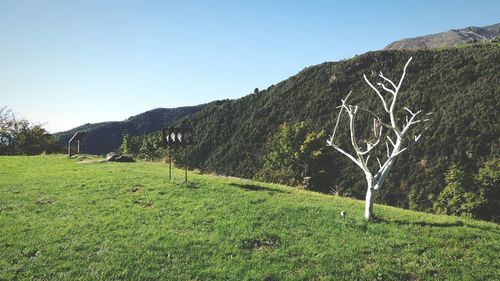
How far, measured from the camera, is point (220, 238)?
18.5m

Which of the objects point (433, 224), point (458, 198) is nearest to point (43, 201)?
point (433, 224)

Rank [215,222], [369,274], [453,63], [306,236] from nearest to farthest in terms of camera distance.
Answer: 1. [369,274]
2. [306,236]
3. [215,222]
4. [453,63]

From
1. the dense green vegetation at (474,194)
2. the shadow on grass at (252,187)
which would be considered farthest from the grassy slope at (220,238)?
the dense green vegetation at (474,194)

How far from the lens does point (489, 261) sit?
16.5 meters

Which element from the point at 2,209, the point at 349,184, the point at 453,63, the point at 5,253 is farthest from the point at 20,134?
the point at 453,63

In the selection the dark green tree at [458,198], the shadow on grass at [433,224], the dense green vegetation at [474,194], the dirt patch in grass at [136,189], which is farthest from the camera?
the dense green vegetation at [474,194]

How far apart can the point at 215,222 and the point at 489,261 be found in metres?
12.4

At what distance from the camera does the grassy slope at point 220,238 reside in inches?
604

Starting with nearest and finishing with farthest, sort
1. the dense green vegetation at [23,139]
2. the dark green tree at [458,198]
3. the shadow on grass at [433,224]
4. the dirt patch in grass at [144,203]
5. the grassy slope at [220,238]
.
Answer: the grassy slope at [220,238], the shadow on grass at [433,224], the dirt patch in grass at [144,203], the dark green tree at [458,198], the dense green vegetation at [23,139]

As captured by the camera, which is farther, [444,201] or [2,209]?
[444,201]

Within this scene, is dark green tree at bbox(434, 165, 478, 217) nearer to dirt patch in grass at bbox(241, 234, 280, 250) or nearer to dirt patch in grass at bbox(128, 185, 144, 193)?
dirt patch in grass at bbox(241, 234, 280, 250)

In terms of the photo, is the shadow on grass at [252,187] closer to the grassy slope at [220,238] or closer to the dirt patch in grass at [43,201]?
the grassy slope at [220,238]

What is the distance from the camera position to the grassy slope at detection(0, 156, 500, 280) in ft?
50.3

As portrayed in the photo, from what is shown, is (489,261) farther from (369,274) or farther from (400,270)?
(369,274)
